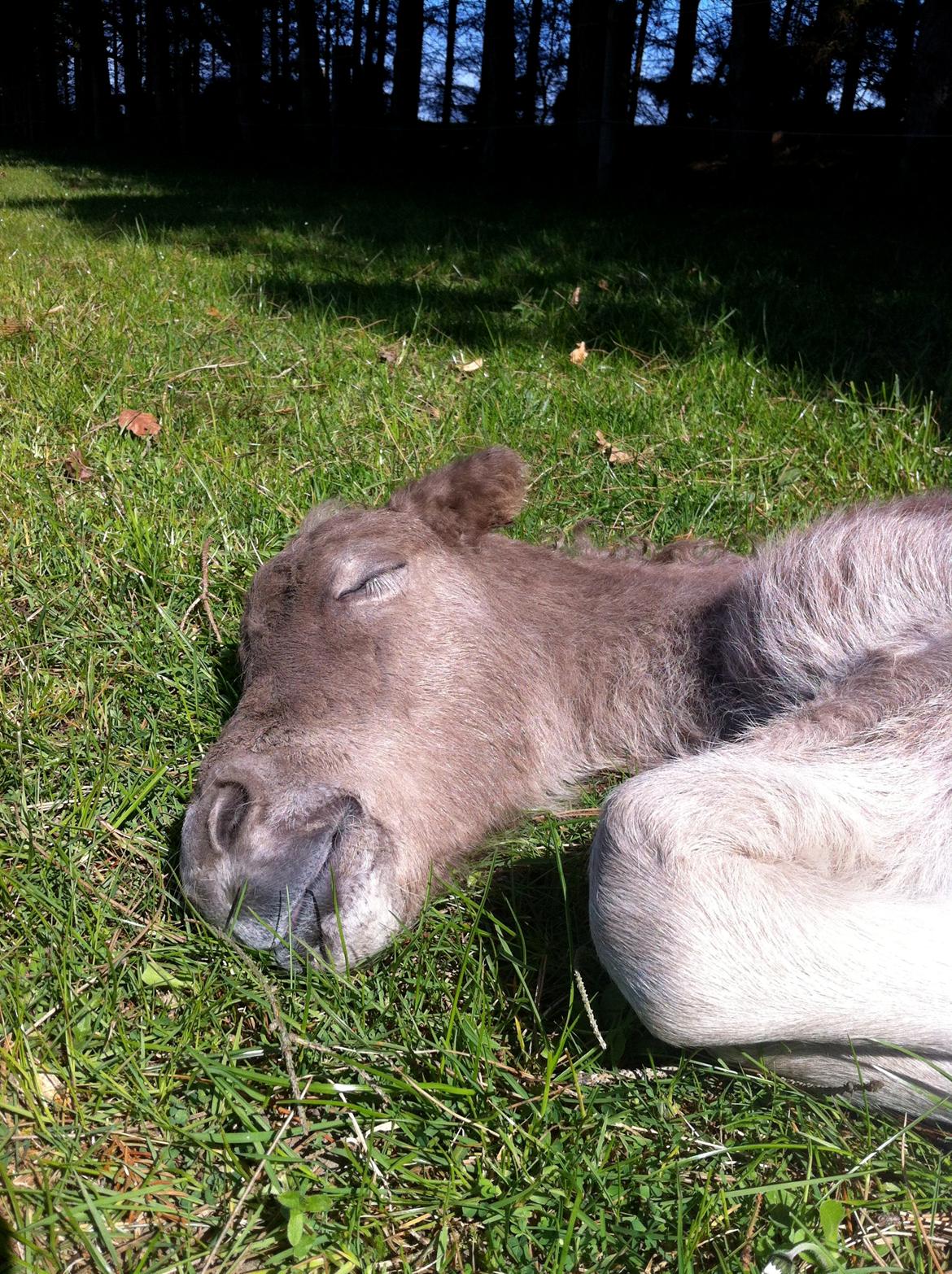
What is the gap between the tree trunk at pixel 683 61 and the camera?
2139 centimetres

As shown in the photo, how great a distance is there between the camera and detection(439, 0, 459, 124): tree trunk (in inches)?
1394

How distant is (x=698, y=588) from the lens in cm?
328

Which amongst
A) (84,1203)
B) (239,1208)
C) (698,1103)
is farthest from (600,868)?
(84,1203)

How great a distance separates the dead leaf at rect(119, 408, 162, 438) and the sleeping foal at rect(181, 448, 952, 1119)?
2011 mm

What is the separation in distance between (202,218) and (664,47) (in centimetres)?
2187

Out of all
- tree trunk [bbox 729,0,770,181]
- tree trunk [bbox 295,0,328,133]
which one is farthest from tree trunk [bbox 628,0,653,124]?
tree trunk [bbox 729,0,770,181]

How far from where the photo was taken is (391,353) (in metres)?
6.18

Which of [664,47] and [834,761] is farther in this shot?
[664,47]

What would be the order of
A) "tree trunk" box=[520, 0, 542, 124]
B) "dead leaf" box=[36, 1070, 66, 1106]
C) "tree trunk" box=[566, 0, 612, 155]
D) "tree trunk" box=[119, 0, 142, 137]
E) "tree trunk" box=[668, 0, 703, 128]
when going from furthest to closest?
"tree trunk" box=[119, 0, 142, 137], "tree trunk" box=[520, 0, 542, 124], "tree trunk" box=[668, 0, 703, 128], "tree trunk" box=[566, 0, 612, 155], "dead leaf" box=[36, 1070, 66, 1106]

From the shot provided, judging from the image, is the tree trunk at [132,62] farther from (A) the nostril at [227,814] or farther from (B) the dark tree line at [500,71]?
(A) the nostril at [227,814]

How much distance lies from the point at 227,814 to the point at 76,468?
2.69 metres

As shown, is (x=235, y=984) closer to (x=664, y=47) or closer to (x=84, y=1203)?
(x=84, y=1203)

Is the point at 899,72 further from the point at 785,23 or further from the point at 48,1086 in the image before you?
the point at 48,1086

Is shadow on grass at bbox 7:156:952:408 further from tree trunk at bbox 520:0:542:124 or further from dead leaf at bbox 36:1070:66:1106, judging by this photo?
tree trunk at bbox 520:0:542:124
